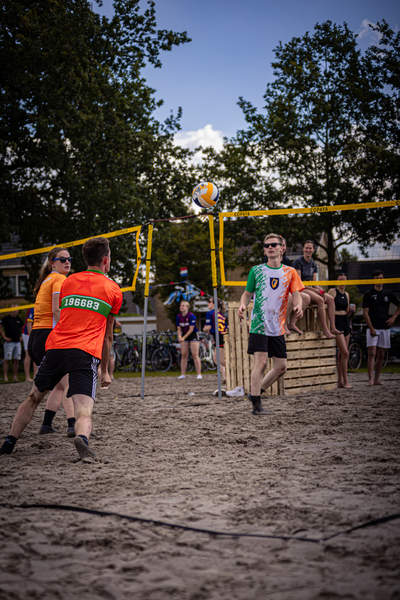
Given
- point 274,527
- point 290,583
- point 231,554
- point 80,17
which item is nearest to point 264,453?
point 274,527

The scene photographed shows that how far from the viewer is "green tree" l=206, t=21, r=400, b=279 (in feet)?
72.0

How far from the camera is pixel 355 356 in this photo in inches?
695

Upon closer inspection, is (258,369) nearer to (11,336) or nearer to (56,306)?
(56,306)

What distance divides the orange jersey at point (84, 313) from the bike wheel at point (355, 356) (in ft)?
46.6

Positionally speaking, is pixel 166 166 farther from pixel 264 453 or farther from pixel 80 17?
pixel 264 453

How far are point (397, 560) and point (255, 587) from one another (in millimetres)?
598

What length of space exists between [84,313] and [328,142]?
20.8 metres

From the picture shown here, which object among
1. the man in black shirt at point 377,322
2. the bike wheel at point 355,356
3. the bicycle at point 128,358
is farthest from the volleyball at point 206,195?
the bicycle at point 128,358

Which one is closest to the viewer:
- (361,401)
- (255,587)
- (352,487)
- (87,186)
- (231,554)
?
(255,587)

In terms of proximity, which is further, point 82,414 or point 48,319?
point 48,319

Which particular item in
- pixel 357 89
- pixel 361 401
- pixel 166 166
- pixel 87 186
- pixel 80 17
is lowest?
pixel 361 401

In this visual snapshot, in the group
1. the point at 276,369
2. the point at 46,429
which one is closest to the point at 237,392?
the point at 276,369

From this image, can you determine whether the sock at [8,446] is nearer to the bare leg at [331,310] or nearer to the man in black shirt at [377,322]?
the bare leg at [331,310]

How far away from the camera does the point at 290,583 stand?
6.38ft
